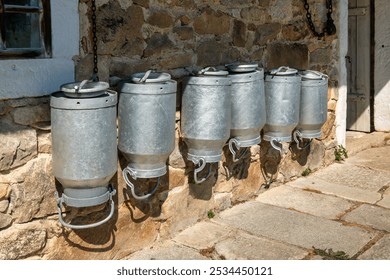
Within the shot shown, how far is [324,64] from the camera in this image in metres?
4.55

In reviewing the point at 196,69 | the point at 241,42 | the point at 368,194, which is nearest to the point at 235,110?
the point at 196,69

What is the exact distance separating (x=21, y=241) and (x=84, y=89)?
2.57ft

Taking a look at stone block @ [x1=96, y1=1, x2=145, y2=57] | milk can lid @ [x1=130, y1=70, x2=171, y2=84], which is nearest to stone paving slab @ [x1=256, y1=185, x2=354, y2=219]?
milk can lid @ [x1=130, y1=70, x2=171, y2=84]

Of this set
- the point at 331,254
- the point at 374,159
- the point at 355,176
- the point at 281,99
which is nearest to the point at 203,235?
the point at 331,254

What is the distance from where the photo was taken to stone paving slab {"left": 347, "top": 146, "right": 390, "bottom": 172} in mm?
4785

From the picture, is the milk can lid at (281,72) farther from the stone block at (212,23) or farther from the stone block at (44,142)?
the stone block at (44,142)

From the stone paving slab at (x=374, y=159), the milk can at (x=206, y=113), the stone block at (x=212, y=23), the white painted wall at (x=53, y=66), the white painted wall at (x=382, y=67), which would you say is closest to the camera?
the white painted wall at (x=53, y=66)

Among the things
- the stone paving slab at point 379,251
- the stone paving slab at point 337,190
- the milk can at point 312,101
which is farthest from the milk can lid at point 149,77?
the stone paving slab at point 337,190

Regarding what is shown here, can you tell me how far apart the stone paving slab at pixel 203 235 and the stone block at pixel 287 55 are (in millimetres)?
1329

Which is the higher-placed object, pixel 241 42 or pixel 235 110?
pixel 241 42

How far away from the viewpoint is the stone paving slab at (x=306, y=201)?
3650mm

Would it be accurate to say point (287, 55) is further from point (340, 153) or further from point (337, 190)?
point (340, 153)

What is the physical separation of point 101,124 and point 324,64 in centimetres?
272

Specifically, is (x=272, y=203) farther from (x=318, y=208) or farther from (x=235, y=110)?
(x=235, y=110)
